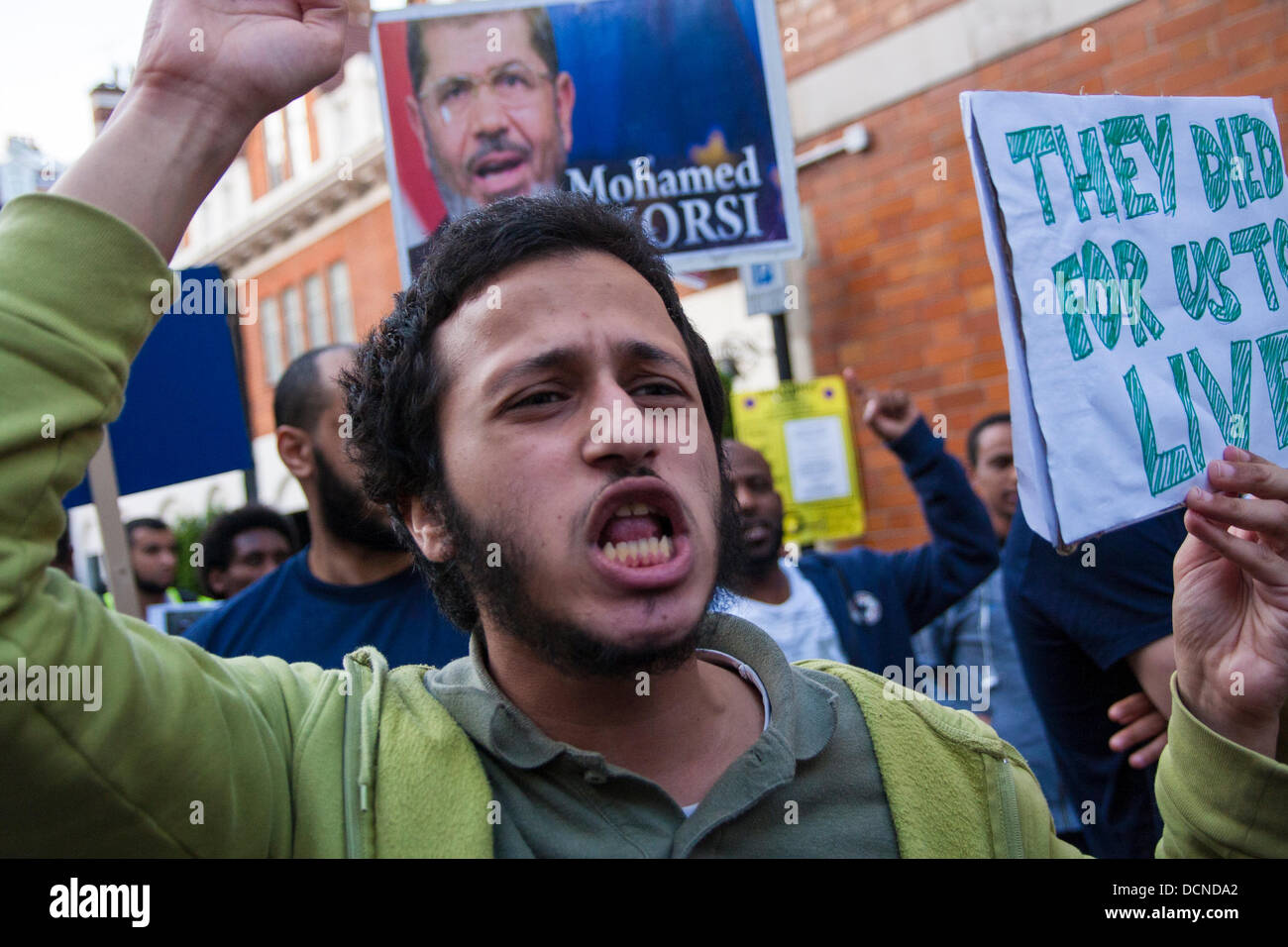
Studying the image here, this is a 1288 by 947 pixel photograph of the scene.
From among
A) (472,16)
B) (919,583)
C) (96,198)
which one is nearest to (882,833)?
(96,198)

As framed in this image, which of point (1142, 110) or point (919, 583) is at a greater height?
point (1142, 110)

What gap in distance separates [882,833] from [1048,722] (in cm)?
116

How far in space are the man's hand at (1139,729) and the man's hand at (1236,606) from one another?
19.9 inches

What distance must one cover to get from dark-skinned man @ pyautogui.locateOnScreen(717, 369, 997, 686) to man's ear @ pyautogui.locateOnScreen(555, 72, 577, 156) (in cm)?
110

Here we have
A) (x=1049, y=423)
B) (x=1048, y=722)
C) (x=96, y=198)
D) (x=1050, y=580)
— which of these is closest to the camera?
(x=96, y=198)

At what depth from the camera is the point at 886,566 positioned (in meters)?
3.77

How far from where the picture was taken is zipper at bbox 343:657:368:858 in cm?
129

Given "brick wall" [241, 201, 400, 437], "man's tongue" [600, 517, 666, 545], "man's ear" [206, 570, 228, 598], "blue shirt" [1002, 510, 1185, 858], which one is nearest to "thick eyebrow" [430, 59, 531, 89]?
"blue shirt" [1002, 510, 1185, 858]

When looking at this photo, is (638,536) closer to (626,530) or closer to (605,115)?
(626,530)

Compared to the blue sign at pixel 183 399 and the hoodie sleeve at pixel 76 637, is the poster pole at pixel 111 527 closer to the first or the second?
the blue sign at pixel 183 399

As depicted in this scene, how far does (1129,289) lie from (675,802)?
3.87 feet

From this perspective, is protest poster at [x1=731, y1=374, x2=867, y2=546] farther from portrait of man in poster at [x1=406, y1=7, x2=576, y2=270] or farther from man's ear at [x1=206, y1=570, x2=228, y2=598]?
man's ear at [x1=206, y1=570, x2=228, y2=598]
